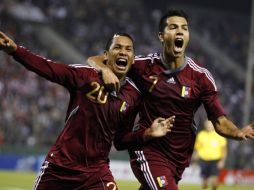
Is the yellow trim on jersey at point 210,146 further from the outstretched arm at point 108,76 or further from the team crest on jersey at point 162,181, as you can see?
the outstretched arm at point 108,76

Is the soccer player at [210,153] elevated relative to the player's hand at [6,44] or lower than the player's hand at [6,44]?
elevated

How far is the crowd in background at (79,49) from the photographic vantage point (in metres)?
23.5

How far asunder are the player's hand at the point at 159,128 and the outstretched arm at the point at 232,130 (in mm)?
692

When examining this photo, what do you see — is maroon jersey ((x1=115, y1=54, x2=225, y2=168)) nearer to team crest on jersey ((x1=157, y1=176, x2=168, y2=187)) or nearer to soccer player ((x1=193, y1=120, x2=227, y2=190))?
team crest on jersey ((x1=157, y1=176, x2=168, y2=187))

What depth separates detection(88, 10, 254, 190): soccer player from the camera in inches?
305

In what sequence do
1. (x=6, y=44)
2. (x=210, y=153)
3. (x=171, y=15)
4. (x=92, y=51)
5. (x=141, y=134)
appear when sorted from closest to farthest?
1. (x=6, y=44)
2. (x=141, y=134)
3. (x=171, y=15)
4. (x=210, y=153)
5. (x=92, y=51)

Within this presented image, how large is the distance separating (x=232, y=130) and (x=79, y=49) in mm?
25727

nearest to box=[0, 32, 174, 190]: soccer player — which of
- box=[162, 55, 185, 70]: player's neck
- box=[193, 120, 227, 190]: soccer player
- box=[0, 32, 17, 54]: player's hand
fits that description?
box=[0, 32, 17, 54]: player's hand

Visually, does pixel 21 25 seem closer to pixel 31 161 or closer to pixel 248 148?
pixel 31 161

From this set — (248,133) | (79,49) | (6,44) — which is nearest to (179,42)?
(248,133)

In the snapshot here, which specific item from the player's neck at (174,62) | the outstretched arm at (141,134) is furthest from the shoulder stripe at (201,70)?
the outstretched arm at (141,134)

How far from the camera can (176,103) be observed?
7766 millimetres

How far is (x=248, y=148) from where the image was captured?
94.8 feet

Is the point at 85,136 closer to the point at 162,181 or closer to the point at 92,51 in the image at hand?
the point at 162,181
